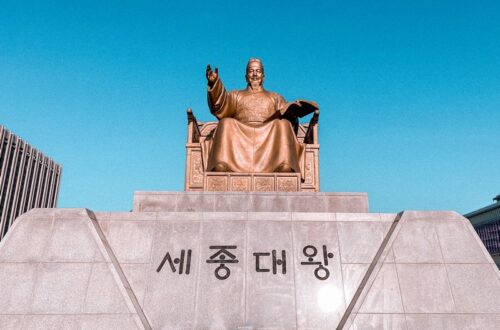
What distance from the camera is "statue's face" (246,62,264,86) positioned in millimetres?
9773

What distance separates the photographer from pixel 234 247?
5555 millimetres

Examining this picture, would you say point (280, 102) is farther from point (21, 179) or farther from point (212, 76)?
point (21, 179)

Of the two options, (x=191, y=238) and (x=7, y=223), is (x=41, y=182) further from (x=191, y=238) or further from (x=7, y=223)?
(x=191, y=238)

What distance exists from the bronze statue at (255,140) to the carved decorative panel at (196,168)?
38 cm

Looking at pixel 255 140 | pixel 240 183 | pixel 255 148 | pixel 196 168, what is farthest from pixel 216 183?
pixel 255 140

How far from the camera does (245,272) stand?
5301 mm

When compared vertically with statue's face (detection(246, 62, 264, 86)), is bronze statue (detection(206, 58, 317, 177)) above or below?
below

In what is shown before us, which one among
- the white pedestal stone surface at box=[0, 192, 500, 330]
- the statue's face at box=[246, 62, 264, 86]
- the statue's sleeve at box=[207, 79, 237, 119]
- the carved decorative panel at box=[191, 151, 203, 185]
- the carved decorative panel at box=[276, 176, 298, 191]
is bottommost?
the white pedestal stone surface at box=[0, 192, 500, 330]

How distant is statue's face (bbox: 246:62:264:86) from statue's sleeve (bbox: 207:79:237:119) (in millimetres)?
679

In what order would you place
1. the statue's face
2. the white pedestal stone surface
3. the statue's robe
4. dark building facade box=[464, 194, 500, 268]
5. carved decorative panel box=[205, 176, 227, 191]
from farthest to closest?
dark building facade box=[464, 194, 500, 268]
the statue's face
the statue's robe
carved decorative panel box=[205, 176, 227, 191]
the white pedestal stone surface

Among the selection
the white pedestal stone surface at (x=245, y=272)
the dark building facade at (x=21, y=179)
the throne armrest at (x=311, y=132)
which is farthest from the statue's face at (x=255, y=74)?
the dark building facade at (x=21, y=179)

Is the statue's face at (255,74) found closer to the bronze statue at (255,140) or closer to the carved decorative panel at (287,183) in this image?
the bronze statue at (255,140)

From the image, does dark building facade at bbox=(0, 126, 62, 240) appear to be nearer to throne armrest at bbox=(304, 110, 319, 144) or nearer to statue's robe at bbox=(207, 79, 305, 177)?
statue's robe at bbox=(207, 79, 305, 177)

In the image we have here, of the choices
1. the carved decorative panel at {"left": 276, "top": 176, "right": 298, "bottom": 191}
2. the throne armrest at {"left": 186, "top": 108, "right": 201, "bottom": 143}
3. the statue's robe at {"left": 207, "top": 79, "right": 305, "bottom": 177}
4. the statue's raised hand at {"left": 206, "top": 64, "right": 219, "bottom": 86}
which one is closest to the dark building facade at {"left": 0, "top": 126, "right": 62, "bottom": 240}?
the throne armrest at {"left": 186, "top": 108, "right": 201, "bottom": 143}
